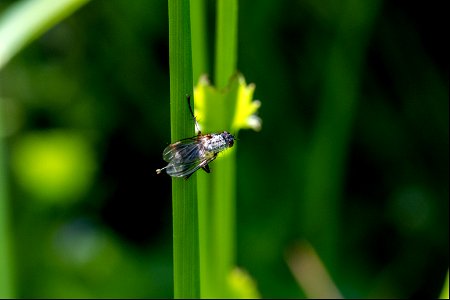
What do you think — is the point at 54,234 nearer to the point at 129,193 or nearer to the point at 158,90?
the point at 129,193

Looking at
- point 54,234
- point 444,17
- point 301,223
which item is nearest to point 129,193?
point 54,234

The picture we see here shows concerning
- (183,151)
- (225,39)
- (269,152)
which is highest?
(269,152)

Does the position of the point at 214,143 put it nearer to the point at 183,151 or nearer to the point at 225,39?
the point at 183,151

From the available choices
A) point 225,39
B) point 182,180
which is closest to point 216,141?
point 225,39

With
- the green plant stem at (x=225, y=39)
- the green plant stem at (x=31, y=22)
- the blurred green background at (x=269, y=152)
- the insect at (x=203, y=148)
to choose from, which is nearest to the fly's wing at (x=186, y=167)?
the insect at (x=203, y=148)

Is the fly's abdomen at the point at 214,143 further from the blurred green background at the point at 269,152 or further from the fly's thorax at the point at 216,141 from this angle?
the blurred green background at the point at 269,152

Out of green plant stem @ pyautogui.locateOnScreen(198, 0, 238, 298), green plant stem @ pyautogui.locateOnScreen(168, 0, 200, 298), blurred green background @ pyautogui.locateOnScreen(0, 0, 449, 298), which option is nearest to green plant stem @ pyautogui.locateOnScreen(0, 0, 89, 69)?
green plant stem @ pyautogui.locateOnScreen(198, 0, 238, 298)
